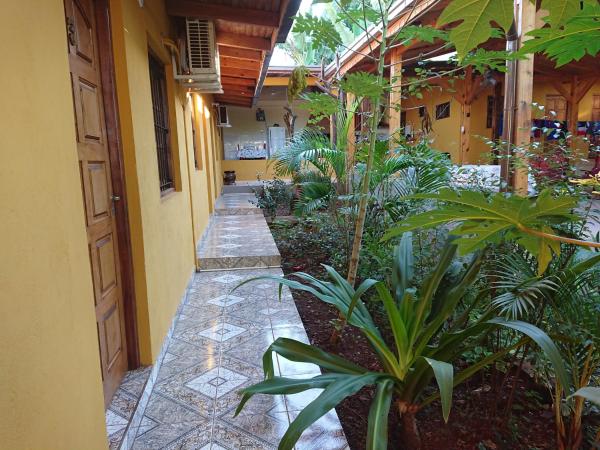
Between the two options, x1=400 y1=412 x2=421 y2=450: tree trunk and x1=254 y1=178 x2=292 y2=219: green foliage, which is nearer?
x1=400 y1=412 x2=421 y2=450: tree trunk

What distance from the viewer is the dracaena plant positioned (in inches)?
54.0

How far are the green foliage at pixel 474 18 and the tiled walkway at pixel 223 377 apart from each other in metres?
1.53

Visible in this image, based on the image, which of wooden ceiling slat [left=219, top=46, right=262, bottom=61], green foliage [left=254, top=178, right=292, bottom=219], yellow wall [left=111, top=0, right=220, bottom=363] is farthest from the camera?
green foliage [left=254, top=178, right=292, bottom=219]

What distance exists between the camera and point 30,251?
0.96 meters

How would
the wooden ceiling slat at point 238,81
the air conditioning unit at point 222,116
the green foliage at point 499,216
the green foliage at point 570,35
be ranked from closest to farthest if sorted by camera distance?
the green foliage at point 570,35, the green foliage at point 499,216, the wooden ceiling slat at point 238,81, the air conditioning unit at point 222,116

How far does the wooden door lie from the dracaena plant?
2.60 feet

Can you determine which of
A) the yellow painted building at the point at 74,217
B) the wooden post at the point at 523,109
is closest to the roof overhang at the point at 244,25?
the yellow painted building at the point at 74,217

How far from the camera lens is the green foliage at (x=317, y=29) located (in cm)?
214

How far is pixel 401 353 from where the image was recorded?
5.45 feet

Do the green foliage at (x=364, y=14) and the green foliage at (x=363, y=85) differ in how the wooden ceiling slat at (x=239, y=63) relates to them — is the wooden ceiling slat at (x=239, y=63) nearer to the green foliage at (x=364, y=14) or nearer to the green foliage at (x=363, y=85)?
the green foliage at (x=364, y=14)

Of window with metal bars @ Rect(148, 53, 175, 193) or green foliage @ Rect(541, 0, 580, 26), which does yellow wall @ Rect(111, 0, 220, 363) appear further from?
green foliage @ Rect(541, 0, 580, 26)

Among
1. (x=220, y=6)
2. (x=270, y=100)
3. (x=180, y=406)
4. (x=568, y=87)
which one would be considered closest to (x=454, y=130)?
(x=568, y=87)

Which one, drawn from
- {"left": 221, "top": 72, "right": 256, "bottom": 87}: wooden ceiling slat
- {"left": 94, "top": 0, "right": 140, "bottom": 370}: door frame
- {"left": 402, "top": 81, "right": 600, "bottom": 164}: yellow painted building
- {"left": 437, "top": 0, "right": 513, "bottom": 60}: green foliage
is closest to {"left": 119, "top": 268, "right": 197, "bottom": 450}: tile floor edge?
{"left": 94, "top": 0, "right": 140, "bottom": 370}: door frame

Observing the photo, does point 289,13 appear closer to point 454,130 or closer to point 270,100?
point 454,130
